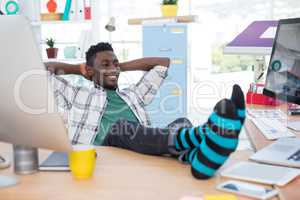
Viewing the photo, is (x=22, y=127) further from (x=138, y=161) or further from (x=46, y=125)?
(x=138, y=161)

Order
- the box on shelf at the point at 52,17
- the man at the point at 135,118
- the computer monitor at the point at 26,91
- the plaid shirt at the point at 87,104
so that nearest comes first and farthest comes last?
the computer monitor at the point at 26,91
the man at the point at 135,118
the plaid shirt at the point at 87,104
the box on shelf at the point at 52,17

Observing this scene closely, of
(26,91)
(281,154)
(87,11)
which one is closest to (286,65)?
(281,154)

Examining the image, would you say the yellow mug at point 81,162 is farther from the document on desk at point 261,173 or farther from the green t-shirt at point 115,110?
the green t-shirt at point 115,110

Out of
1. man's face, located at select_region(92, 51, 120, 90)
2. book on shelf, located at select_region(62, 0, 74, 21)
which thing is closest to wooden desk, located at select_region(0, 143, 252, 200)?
man's face, located at select_region(92, 51, 120, 90)

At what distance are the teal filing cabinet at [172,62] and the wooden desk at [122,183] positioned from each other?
234 centimetres

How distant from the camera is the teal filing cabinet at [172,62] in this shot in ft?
11.9

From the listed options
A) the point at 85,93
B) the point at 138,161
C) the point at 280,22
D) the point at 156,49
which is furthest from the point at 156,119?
the point at 138,161

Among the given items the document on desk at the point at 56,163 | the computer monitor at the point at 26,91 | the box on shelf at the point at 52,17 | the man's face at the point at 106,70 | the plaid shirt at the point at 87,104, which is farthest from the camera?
the box on shelf at the point at 52,17

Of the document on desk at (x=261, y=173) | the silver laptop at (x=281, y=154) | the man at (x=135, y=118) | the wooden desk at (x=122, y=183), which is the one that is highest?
the man at (x=135, y=118)

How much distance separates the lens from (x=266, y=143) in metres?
1.52

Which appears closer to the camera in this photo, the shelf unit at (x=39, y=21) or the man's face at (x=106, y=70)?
the man's face at (x=106, y=70)

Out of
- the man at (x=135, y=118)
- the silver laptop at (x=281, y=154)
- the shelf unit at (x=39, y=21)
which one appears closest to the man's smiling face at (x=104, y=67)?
the man at (x=135, y=118)

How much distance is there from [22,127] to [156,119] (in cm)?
264

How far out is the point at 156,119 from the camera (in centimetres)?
372
